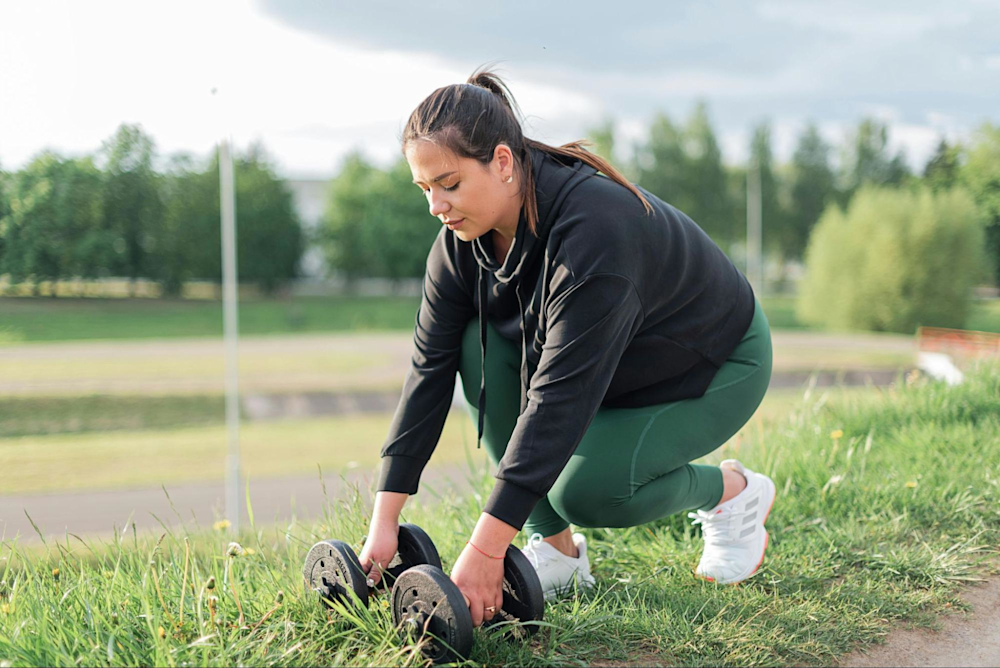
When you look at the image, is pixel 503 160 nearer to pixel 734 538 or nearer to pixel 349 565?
pixel 349 565

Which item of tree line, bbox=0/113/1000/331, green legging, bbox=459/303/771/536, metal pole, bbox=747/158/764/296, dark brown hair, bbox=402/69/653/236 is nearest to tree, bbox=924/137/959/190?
tree line, bbox=0/113/1000/331

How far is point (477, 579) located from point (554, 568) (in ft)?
1.49

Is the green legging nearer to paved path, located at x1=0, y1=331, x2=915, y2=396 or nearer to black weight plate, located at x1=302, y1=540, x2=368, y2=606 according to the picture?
black weight plate, located at x1=302, y1=540, x2=368, y2=606

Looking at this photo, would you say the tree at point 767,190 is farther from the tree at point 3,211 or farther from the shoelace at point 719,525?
the shoelace at point 719,525

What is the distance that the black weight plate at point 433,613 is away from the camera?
1338 millimetres

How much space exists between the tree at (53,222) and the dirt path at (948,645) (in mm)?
5053

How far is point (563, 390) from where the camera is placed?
1.42 m

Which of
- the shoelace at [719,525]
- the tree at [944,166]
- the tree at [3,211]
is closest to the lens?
the shoelace at [719,525]

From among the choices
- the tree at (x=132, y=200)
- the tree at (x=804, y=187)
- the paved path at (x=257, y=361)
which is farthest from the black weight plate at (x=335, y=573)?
the tree at (x=804, y=187)

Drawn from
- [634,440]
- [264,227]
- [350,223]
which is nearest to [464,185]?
[634,440]

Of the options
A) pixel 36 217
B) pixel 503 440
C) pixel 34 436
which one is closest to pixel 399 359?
pixel 34 436

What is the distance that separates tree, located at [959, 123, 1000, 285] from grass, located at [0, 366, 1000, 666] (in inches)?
86.3

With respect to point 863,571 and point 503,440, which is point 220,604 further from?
point 863,571

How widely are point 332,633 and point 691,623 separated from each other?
70cm
